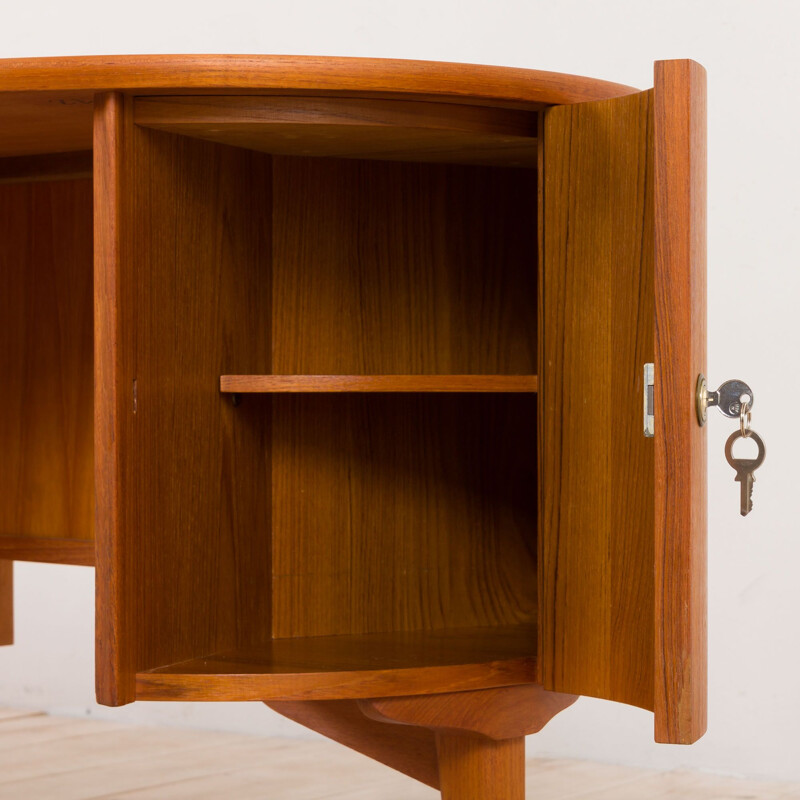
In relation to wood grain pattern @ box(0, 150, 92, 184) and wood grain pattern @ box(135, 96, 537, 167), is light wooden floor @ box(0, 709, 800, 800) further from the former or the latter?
wood grain pattern @ box(135, 96, 537, 167)

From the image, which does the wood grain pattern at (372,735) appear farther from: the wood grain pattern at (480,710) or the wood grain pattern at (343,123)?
the wood grain pattern at (343,123)

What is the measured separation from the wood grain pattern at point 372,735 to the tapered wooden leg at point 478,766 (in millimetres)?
89

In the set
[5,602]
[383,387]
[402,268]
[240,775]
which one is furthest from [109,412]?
[240,775]

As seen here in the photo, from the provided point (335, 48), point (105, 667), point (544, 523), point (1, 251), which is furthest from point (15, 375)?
point (335, 48)

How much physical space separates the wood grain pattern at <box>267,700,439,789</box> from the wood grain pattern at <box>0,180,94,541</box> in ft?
2.00

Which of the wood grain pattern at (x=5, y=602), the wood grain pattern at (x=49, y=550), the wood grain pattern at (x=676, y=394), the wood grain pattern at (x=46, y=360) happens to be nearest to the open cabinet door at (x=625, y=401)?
the wood grain pattern at (x=676, y=394)

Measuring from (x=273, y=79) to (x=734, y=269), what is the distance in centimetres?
175

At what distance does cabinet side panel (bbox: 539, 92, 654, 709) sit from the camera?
167cm

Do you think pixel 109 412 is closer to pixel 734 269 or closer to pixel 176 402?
pixel 176 402

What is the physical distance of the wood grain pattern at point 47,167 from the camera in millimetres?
2303

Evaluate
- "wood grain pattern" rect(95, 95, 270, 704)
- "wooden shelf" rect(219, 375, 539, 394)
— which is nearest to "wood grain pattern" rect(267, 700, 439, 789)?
"wood grain pattern" rect(95, 95, 270, 704)

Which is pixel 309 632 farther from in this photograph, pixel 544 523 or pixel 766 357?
pixel 766 357

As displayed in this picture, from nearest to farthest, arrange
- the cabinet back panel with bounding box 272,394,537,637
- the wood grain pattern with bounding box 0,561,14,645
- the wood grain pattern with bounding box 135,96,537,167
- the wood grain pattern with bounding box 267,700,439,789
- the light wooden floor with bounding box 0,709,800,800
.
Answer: the wood grain pattern with bounding box 135,96,537,167 → the wood grain pattern with bounding box 267,700,439,789 → the cabinet back panel with bounding box 272,394,537,637 → the wood grain pattern with bounding box 0,561,14,645 → the light wooden floor with bounding box 0,709,800,800

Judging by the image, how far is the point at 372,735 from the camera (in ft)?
6.79
